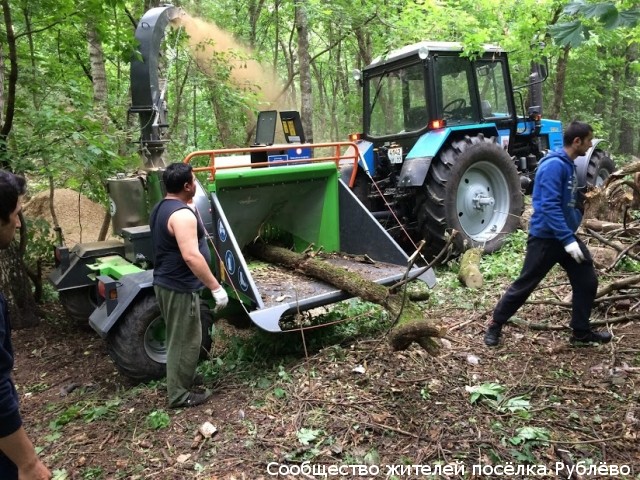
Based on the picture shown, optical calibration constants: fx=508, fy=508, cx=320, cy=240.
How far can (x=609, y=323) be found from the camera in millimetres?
3770

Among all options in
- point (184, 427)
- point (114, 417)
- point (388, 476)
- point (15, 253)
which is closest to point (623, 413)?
point (388, 476)

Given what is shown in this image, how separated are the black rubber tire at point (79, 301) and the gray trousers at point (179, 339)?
73.2 inches

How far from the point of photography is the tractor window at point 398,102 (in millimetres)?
6133

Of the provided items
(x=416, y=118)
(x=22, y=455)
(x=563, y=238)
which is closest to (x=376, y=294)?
(x=563, y=238)

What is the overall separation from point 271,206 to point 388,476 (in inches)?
111

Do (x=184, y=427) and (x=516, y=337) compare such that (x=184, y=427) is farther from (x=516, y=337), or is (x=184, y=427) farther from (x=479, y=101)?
(x=479, y=101)

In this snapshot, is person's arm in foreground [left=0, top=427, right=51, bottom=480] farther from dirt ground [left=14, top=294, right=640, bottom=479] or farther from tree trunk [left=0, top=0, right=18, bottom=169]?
tree trunk [left=0, top=0, right=18, bottom=169]

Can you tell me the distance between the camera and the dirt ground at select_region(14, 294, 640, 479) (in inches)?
103

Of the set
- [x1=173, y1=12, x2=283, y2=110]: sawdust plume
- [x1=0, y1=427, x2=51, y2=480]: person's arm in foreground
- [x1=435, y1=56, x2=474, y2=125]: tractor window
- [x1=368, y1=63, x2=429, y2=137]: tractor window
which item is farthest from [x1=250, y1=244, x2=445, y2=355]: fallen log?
[x1=173, y1=12, x2=283, y2=110]: sawdust plume

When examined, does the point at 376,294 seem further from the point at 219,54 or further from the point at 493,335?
the point at 219,54

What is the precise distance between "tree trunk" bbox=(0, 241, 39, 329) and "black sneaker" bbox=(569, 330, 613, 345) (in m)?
4.84

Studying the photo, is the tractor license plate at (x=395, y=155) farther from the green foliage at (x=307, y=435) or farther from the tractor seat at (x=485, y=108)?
the green foliage at (x=307, y=435)

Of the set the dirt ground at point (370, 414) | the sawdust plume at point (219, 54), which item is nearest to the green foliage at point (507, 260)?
the dirt ground at point (370, 414)

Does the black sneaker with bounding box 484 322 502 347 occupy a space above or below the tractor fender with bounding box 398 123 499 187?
below
